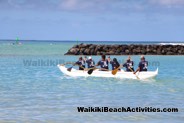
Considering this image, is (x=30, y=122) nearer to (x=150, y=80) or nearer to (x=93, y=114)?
(x=93, y=114)

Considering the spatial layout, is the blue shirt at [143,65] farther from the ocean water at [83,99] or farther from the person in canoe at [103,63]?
the person in canoe at [103,63]

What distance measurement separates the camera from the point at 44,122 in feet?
49.5

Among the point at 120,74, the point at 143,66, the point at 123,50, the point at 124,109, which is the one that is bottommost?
the point at 124,109

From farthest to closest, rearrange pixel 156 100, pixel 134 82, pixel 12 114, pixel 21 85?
pixel 134 82 < pixel 21 85 < pixel 156 100 < pixel 12 114

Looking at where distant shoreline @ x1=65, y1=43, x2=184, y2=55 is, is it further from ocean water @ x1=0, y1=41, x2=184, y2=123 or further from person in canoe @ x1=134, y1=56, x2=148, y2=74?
ocean water @ x1=0, y1=41, x2=184, y2=123

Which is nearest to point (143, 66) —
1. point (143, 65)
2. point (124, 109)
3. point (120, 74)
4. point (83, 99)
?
point (143, 65)

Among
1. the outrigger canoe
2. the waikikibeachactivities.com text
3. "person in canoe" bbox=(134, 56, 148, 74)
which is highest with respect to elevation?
"person in canoe" bbox=(134, 56, 148, 74)

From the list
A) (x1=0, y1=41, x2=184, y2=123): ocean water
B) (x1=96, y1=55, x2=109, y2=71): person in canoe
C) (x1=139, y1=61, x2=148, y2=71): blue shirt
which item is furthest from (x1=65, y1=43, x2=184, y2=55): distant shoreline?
(x1=0, y1=41, x2=184, y2=123): ocean water

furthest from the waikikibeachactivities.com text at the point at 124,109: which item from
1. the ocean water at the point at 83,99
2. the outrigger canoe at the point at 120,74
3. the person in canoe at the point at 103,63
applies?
the person in canoe at the point at 103,63

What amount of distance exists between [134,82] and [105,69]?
331 cm

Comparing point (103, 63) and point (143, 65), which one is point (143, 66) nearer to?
point (143, 65)

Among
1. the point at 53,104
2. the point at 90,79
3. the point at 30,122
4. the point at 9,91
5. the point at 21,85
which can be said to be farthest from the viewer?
the point at 90,79

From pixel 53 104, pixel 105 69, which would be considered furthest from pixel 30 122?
pixel 105 69

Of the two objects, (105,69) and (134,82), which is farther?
(105,69)
